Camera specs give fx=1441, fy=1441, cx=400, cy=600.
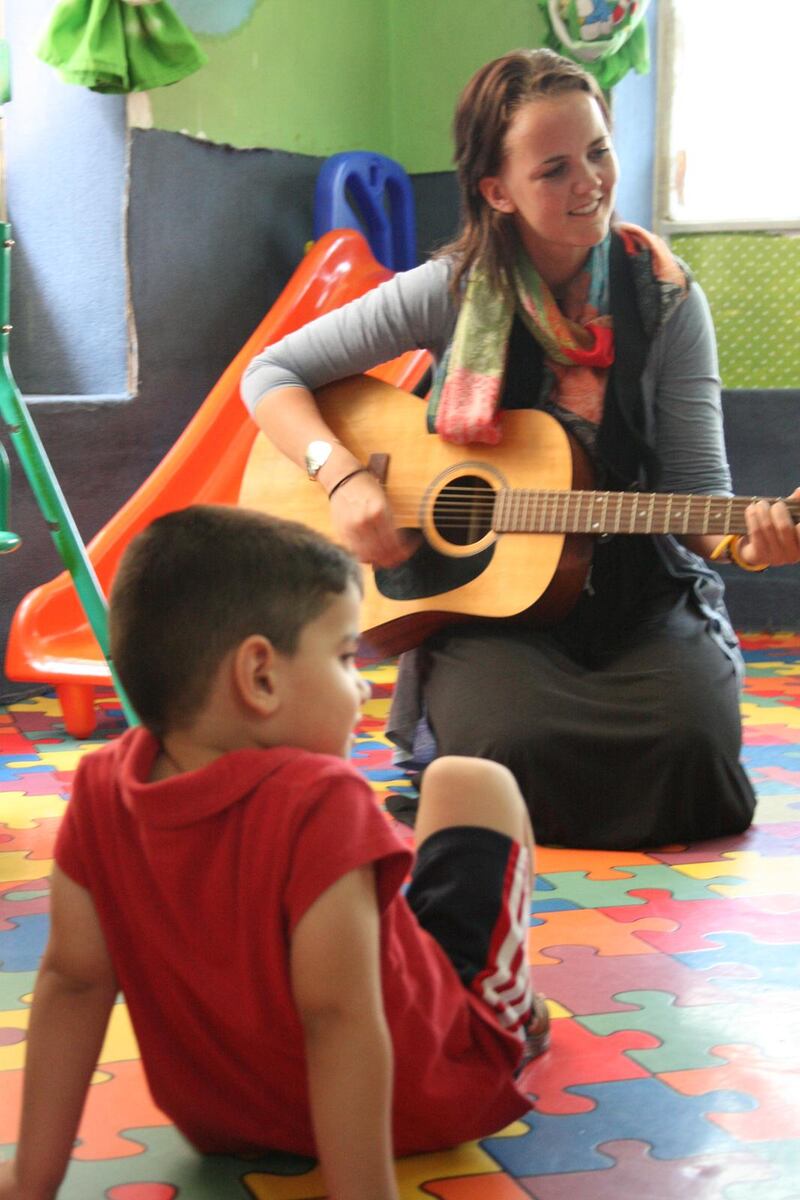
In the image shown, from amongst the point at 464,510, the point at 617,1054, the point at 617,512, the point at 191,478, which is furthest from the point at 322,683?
the point at 191,478

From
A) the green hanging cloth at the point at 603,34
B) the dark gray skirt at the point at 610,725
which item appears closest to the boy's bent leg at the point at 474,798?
the dark gray skirt at the point at 610,725

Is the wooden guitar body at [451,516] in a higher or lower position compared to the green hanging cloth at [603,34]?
lower

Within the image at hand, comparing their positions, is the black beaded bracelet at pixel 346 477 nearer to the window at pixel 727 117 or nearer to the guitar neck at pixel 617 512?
the guitar neck at pixel 617 512

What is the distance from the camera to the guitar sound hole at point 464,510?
7.02 ft

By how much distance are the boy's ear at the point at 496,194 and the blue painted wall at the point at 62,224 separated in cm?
138

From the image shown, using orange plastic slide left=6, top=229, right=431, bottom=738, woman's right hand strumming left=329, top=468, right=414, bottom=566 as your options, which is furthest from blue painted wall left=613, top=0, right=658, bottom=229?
woman's right hand strumming left=329, top=468, right=414, bottom=566

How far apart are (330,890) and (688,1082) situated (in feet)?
1.67

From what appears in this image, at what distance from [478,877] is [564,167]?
130 cm

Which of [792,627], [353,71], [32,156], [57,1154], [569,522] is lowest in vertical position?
[792,627]

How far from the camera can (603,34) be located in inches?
140

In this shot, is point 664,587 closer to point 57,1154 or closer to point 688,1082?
point 688,1082

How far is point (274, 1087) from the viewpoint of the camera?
3.29 ft

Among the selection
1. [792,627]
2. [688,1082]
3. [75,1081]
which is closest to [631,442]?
[688,1082]

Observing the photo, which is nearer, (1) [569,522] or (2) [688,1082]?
(2) [688,1082]
